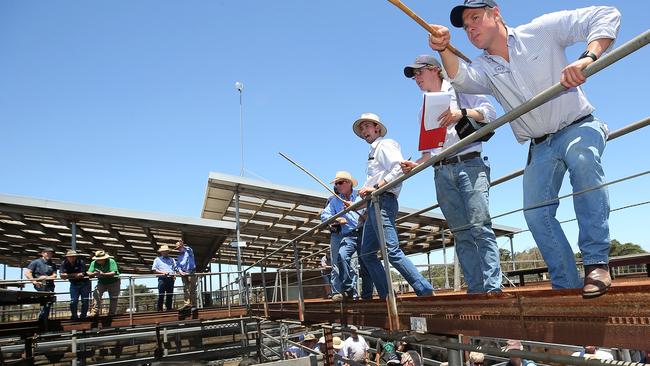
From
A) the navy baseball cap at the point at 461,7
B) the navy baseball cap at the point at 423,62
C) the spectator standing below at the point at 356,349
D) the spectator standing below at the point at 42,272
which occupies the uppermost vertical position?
the navy baseball cap at the point at 423,62

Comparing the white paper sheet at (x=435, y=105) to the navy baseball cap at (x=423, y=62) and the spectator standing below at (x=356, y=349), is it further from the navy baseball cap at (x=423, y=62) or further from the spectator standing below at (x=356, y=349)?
the spectator standing below at (x=356, y=349)

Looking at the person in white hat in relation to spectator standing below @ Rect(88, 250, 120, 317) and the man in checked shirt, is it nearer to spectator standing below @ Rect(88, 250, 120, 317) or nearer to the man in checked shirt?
the man in checked shirt

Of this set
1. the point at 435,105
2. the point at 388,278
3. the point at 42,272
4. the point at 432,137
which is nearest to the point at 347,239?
the point at 388,278

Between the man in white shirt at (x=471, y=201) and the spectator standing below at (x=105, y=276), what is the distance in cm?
894

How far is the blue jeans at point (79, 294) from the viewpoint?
10.6 meters

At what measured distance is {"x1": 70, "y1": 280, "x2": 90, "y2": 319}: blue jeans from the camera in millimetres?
10641

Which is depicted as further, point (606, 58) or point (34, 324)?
point (34, 324)

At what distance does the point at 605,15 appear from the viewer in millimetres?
2148

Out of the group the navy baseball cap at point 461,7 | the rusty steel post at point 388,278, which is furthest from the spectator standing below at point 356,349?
the navy baseball cap at point 461,7

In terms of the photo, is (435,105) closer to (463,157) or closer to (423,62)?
(463,157)

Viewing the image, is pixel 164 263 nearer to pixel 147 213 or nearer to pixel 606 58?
pixel 147 213

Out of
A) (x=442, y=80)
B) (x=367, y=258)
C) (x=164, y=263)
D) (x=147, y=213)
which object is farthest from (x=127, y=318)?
(x=442, y=80)

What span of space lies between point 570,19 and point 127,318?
36.7 ft

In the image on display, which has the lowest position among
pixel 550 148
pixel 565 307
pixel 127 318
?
pixel 127 318
